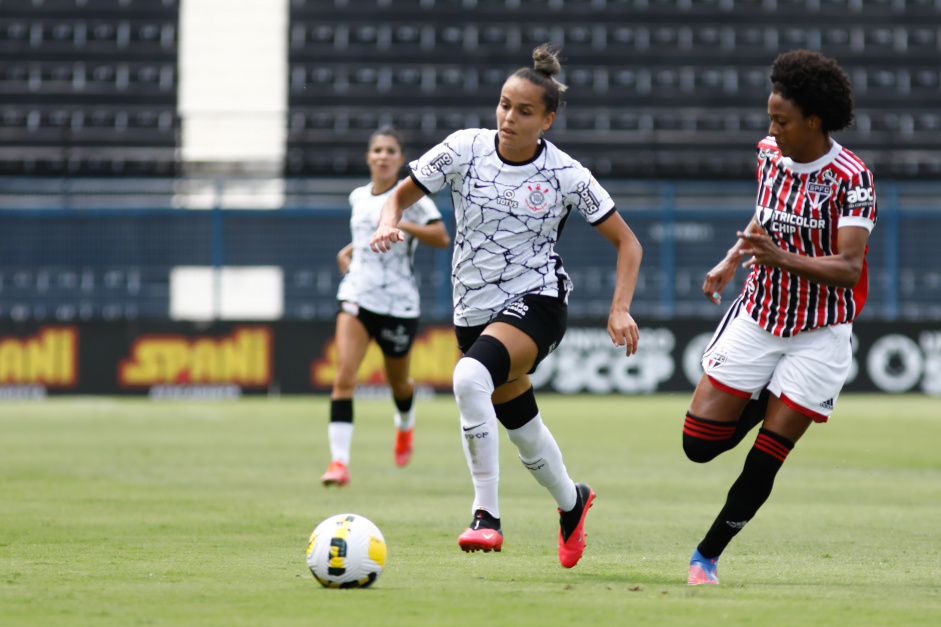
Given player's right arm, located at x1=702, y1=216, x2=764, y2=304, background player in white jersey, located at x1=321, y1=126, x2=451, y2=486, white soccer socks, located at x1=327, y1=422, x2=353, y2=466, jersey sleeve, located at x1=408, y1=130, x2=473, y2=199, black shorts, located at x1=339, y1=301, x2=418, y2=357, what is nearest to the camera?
player's right arm, located at x1=702, y1=216, x2=764, y2=304

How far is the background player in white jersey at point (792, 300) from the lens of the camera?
4.79 m

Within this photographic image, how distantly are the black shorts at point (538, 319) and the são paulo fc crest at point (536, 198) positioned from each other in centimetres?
39

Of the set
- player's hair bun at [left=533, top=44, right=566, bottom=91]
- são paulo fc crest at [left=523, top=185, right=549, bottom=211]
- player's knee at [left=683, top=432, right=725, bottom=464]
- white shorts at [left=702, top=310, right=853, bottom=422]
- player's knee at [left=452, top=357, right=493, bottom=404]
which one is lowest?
player's knee at [left=683, top=432, right=725, bottom=464]

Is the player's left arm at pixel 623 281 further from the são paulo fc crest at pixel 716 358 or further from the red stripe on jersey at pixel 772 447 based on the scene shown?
the red stripe on jersey at pixel 772 447

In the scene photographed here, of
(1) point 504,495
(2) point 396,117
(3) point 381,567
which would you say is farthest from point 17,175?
(3) point 381,567

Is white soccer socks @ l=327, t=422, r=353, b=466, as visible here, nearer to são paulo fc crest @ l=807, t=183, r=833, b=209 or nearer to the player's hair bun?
the player's hair bun

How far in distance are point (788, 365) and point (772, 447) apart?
1.08ft

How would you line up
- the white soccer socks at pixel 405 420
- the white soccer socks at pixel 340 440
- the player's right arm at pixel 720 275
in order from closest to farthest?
the player's right arm at pixel 720 275, the white soccer socks at pixel 340 440, the white soccer socks at pixel 405 420

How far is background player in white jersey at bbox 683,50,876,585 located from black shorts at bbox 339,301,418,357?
4.29 meters

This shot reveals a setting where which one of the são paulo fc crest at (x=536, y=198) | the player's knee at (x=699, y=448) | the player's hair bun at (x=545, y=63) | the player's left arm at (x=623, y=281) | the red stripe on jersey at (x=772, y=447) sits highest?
the player's hair bun at (x=545, y=63)

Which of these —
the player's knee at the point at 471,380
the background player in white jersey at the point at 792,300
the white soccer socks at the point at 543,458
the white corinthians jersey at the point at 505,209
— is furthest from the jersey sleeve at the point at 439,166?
the background player in white jersey at the point at 792,300

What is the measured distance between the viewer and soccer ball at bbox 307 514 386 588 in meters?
4.51

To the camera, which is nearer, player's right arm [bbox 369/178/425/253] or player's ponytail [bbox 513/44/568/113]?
player's right arm [bbox 369/178/425/253]

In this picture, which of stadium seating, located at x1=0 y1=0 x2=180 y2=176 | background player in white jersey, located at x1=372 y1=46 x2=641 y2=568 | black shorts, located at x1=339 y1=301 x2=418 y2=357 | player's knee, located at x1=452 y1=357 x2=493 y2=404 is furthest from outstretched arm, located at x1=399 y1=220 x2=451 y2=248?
stadium seating, located at x1=0 y1=0 x2=180 y2=176
